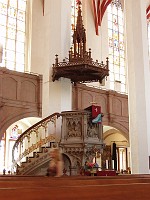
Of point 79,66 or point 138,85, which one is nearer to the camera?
point 79,66

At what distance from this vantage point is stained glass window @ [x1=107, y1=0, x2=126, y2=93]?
59.8 ft

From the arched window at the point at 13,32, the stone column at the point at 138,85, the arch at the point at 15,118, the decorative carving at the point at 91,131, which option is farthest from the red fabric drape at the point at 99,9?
the decorative carving at the point at 91,131

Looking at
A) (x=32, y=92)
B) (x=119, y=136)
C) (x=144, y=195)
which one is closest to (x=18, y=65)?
(x=32, y=92)

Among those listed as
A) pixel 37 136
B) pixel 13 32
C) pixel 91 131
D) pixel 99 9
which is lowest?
pixel 37 136

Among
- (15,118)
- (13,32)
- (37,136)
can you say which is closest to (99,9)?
(13,32)

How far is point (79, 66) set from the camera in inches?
369

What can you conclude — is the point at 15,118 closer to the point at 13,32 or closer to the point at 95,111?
the point at 13,32

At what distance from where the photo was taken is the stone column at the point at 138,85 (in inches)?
378

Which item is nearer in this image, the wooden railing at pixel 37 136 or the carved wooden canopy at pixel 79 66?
the wooden railing at pixel 37 136

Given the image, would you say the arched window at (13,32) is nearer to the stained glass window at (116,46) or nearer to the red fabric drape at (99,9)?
the red fabric drape at (99,9)

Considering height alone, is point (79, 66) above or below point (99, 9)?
below

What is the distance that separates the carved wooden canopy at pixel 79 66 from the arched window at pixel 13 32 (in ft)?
15.8

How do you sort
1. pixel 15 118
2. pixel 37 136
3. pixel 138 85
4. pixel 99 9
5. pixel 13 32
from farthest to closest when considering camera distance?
pixel 99 9
pixel 13 32
pixel 15 118
pixel 138 85
pixel 37 136

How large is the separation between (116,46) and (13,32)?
6634 millimetres
